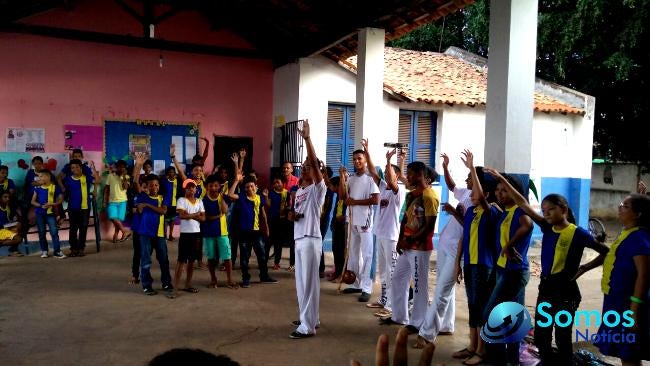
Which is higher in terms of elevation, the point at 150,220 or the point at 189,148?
the point at 189,148

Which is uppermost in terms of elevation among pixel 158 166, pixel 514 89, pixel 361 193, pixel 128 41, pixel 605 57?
pixel 605 57

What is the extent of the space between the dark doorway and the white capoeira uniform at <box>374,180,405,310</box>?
16.7 ft

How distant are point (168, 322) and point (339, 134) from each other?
17.9ft

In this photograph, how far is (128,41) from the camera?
9.54 meters

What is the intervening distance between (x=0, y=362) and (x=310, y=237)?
252 centimetres

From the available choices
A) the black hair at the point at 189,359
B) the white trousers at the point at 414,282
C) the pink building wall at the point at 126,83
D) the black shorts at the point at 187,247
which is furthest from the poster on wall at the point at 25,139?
the black hair at the point at 189,359

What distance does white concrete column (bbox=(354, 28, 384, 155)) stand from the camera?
730 cm

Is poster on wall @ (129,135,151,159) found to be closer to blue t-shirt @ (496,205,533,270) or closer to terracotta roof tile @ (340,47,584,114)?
terracotta roof tile @ (340,47,584,114)

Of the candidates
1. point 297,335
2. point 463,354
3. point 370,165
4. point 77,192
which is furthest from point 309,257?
point 77,192

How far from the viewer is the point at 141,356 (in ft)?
13.6

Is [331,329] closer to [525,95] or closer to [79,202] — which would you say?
[525,95]

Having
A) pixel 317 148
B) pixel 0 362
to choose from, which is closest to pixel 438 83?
pixel 317 148

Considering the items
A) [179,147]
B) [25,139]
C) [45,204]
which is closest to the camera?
[45,204]

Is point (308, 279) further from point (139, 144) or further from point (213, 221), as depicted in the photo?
point (139, 144)
